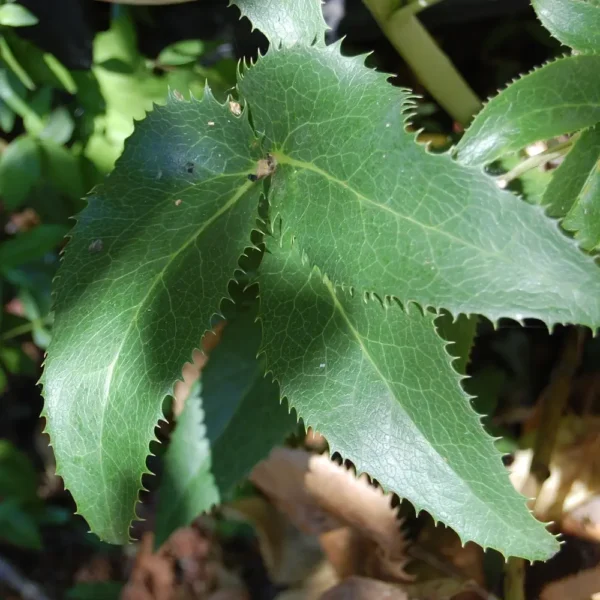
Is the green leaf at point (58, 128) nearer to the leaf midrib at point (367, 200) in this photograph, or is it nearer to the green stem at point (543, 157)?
the leaf midrib at point (367, 200)

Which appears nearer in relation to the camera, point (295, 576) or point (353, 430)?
point (353, 430)

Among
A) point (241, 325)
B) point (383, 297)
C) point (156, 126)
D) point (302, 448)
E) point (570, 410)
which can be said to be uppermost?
point (156, 126)

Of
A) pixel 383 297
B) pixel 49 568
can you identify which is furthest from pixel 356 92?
pixel 49 568

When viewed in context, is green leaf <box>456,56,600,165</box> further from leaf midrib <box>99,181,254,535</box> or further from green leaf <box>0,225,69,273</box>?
green leaf <box>0,225,69,273</box>

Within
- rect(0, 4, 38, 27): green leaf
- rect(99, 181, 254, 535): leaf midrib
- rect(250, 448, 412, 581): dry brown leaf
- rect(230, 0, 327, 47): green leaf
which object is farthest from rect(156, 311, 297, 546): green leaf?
rect(0, 4, 38, 27): green leaf

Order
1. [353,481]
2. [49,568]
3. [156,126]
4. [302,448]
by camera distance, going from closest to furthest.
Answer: [156,126], [353,481], [302,448], [49,568]

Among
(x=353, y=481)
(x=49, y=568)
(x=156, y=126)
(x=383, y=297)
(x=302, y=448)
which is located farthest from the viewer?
(x=49, y=568)

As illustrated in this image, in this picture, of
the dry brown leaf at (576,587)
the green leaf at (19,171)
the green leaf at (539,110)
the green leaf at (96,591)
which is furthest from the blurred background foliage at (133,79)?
the green leaf at (96,591)

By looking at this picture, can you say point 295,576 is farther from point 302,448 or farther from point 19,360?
point 19,360
